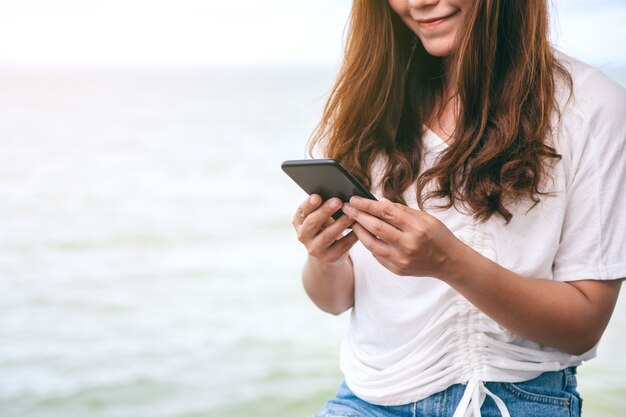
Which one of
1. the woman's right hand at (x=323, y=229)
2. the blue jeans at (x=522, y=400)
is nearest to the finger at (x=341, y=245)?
the woman's right hand at (x=323, y=229)

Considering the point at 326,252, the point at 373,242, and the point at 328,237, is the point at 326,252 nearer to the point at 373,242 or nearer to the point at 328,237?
the point at 328,237

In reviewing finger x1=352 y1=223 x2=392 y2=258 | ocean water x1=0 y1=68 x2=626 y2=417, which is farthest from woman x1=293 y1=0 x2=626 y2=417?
ocean water x1=0 y1=68 x2=626 y2=417

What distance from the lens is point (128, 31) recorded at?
18.8 meters

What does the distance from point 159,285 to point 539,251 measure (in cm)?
518

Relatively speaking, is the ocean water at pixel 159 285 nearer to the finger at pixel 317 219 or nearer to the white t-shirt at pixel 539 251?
the finger at pixel 317 219

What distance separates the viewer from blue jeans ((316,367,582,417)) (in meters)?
1.33

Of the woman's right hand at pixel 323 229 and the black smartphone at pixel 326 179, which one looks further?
the woman's right hand at pixel 323 229

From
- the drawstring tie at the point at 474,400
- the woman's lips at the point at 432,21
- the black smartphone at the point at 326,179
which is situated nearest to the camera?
the black smartphone at the point at 326,179

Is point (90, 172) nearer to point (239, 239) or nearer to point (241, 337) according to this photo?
point (239, 239)

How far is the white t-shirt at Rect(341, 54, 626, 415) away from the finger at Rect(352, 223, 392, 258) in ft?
0.62

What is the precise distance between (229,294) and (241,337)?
2.86ft

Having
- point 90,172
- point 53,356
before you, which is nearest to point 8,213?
point 90,172

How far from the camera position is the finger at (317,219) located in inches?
50.3

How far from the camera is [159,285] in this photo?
6.27 m
